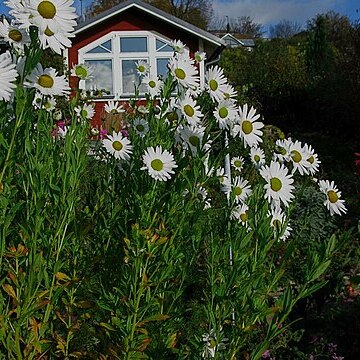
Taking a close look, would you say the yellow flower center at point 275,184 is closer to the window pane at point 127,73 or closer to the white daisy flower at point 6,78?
the white daisy flower at point 6,78

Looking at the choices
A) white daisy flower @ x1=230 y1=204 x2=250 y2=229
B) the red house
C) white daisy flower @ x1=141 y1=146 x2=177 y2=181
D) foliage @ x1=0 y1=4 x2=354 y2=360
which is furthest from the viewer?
the red house

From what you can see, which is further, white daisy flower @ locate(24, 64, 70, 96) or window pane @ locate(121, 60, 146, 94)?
window pane @ locate(121, 60, 146, 94)

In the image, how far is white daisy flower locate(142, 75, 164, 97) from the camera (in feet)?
8.00

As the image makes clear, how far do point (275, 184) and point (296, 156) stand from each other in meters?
0.22

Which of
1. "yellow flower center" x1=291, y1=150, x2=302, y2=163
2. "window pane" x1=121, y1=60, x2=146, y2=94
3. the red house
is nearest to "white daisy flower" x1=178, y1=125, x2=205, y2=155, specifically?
"yellow flower center" x1=291, y1=150, x2=302, y2=163

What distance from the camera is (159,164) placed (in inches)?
73.7

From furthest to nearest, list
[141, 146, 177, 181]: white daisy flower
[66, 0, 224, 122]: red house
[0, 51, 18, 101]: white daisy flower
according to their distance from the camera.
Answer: [66, 0, 224, 122]: red house < [141, 146, 177, 181]: white daisy flower < [0, 51, 18, 101]: white daisy flower

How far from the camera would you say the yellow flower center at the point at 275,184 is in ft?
6.56

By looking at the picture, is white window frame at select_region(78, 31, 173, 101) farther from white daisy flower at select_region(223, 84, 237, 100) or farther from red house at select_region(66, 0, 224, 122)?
white daisy flower at select_region(223, 84, 237, 100)

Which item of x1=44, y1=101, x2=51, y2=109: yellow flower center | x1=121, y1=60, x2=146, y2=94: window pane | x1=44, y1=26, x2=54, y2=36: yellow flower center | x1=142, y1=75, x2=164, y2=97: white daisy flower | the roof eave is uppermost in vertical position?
the roof eave

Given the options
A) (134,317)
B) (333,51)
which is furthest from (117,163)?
(333,51)

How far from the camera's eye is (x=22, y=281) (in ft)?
5.48

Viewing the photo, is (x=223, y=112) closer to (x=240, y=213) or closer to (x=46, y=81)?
(x=240, y=213)

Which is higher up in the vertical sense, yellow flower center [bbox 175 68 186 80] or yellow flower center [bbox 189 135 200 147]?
yellow flower center [bbox 175 68 186 80]
